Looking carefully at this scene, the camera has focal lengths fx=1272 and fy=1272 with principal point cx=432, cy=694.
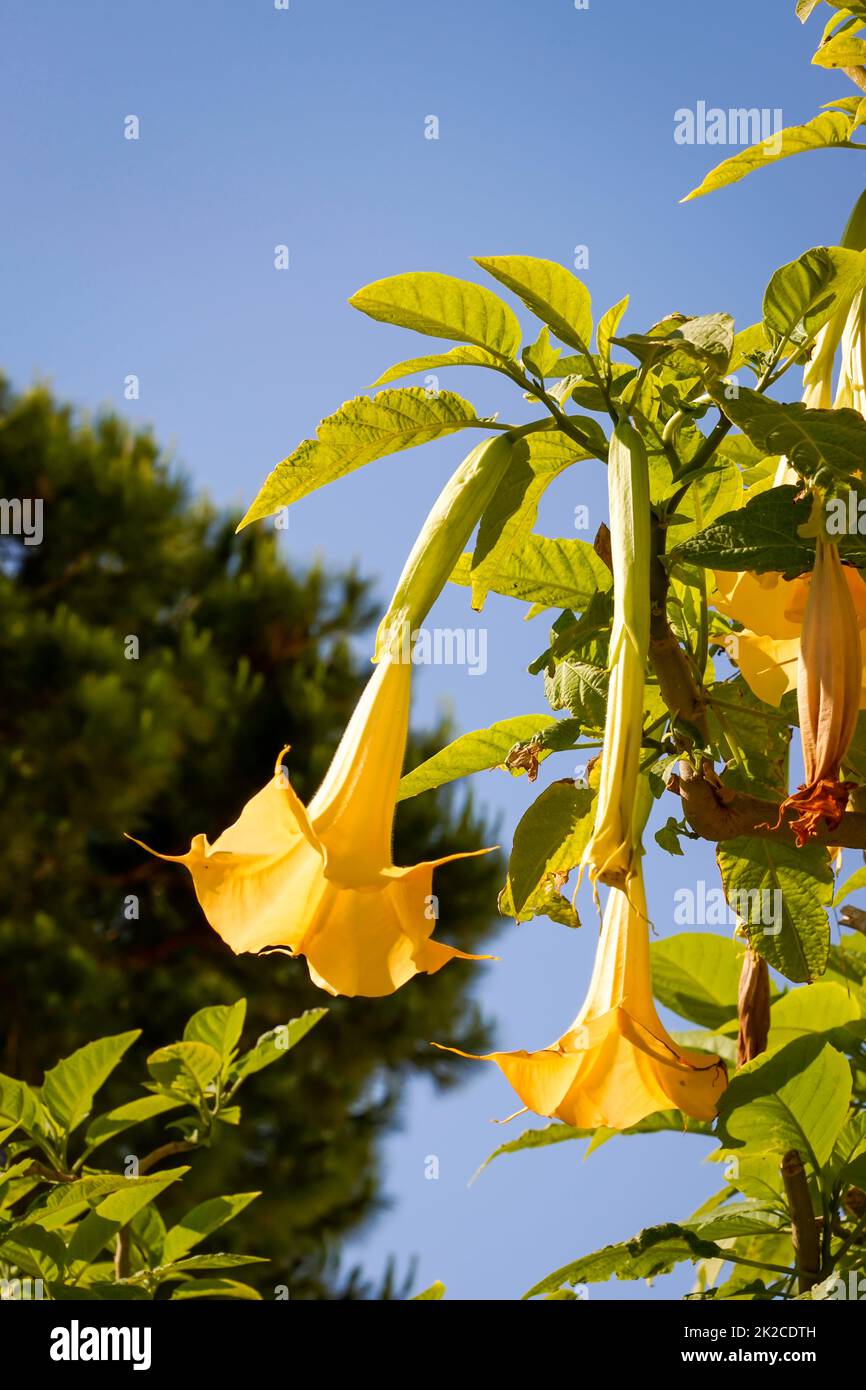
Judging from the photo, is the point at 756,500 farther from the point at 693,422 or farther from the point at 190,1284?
the point at 190,1284

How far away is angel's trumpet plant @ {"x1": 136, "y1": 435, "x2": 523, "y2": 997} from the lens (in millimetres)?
410

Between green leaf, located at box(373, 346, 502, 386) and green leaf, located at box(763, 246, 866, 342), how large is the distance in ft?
0.39

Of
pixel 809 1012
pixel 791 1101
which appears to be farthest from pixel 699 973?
pixel 791 1101

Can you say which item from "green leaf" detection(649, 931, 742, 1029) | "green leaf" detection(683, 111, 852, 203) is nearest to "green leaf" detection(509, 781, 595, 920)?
"green leaf" detection(683, 111, 852, 203)

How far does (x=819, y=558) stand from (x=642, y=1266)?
1.45ft

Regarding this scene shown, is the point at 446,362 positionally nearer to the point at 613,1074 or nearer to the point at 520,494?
the point at 520,494

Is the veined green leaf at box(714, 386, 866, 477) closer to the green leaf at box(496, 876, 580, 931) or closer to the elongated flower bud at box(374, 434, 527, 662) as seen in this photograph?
the elongated flower bud at box(374, 434, 527, 662)

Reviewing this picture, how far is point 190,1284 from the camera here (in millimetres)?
890

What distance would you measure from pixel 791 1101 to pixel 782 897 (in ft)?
0.38

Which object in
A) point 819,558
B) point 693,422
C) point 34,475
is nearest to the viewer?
point 819,558

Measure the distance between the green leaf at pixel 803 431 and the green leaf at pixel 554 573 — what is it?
0.21m

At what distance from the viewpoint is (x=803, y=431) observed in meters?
0.46

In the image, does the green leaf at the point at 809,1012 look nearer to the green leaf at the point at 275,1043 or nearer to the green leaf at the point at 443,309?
the green leaf at the point at 275,1043
